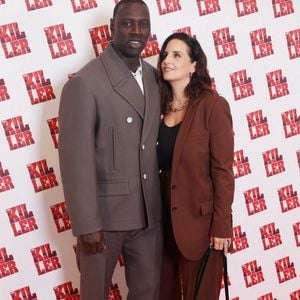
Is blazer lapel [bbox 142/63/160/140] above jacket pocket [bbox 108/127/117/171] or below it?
above

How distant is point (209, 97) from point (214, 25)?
549 millimetres

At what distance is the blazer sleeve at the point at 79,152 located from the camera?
4.76ft

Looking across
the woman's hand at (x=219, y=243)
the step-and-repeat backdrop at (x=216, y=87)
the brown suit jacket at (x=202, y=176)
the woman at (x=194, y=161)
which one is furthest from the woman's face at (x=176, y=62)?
the woman's hand at (x=219, y=243)

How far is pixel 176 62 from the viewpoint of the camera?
167cm

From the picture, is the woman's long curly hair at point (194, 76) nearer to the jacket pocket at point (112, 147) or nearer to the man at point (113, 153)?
the man at point (113, 153)

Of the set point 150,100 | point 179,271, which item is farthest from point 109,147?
point 179,271

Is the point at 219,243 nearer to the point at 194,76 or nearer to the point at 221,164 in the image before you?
the point at 221,164

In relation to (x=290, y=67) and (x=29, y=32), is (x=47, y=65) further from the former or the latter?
(x=290, y=67)

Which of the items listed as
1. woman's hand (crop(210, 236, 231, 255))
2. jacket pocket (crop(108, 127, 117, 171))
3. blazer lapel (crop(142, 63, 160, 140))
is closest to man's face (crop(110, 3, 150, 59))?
blazer lapel (crop(142, 63, 160, 140))

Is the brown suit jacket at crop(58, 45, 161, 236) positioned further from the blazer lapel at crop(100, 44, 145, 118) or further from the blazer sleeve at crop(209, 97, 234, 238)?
the blazer sleeve at crop(209, 97, 234, 238)

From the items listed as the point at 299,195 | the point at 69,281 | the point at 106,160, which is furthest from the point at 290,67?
the point at 69,281

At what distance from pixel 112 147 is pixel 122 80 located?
0.23m

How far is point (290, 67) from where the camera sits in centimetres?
216

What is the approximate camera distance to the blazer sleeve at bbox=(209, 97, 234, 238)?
1.58m
